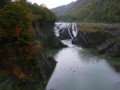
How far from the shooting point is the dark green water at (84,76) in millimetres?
17219

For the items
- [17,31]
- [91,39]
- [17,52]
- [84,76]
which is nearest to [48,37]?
[91,39]

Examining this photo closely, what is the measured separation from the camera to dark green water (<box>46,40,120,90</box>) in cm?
1722

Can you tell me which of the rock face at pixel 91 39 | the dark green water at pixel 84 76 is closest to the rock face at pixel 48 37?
the rock face at pixel 91 39

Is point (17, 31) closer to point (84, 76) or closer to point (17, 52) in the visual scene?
point (17, 52)

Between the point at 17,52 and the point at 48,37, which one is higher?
the point at 17,52

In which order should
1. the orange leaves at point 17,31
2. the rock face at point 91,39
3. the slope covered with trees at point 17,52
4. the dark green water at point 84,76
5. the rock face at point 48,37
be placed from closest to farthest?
the slope covered with trees at point 17,52
the orange leaves at point 17,31
the dark green water at point 84,76
the rock face at point 48,37
the rock face at point 91,39

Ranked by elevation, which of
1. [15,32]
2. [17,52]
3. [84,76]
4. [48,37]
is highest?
[15,32]

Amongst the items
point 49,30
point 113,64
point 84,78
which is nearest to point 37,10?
point 49,30

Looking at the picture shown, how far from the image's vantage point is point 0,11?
15.4 metres

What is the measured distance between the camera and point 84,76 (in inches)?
783

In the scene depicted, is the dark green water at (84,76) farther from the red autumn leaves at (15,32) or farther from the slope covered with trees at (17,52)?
the red autumn leaves at (15,32)

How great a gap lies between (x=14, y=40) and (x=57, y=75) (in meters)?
6.84

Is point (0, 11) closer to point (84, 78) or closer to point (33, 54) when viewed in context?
point (33, 54)

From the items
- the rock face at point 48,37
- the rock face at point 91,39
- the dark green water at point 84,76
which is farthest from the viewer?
the rock face at point 91,39
